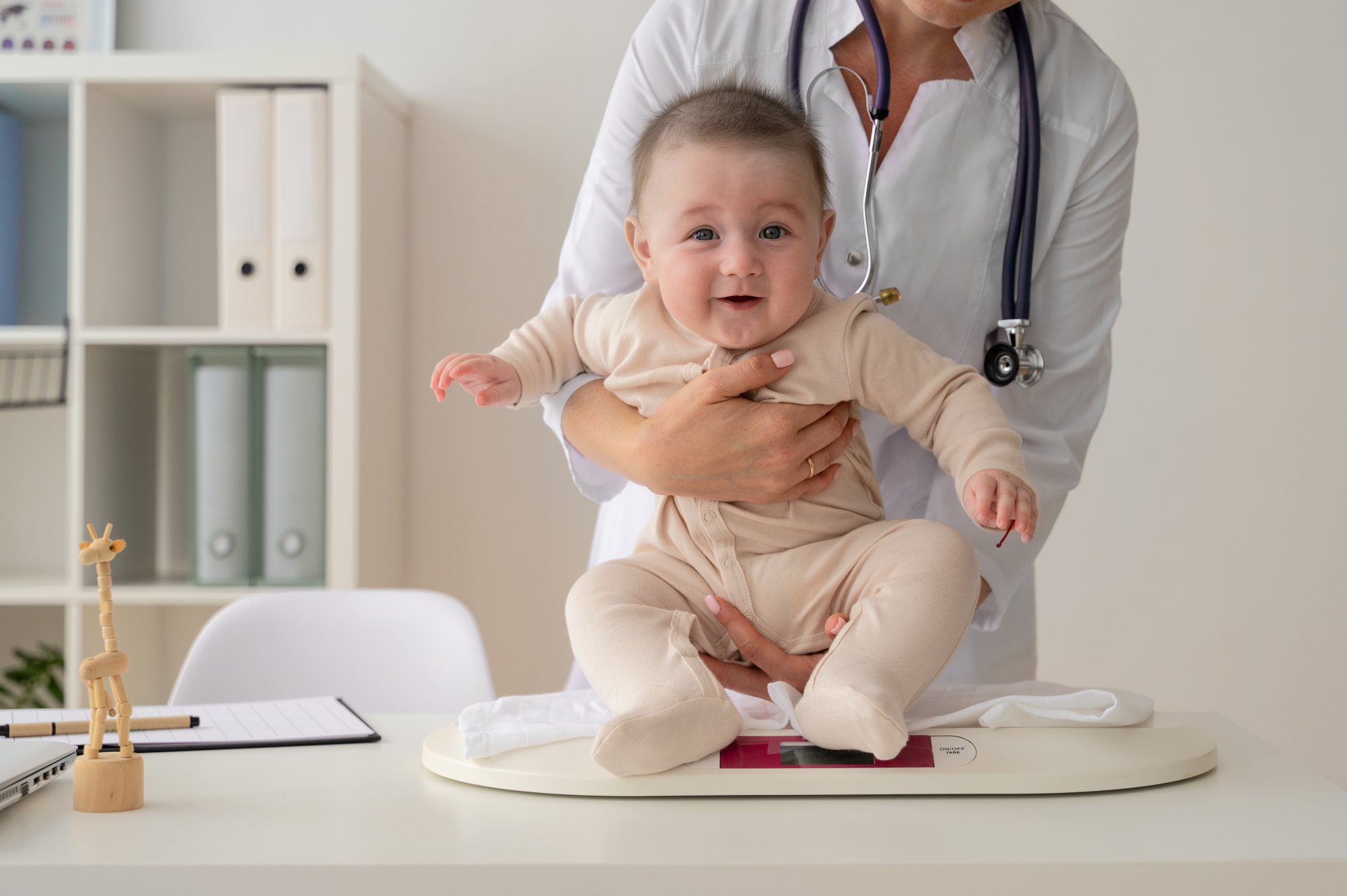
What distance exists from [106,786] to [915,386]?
2.24 feet

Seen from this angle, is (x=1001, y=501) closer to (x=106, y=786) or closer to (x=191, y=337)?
(x=106, y=786)

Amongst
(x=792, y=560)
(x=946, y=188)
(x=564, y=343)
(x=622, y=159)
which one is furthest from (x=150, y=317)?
(x=792, y=560)

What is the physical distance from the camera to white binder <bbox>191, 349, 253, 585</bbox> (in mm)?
2180

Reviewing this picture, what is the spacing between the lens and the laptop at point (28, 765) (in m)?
0.74

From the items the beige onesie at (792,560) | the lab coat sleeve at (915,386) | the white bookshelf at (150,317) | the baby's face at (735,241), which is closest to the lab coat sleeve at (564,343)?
the beige onesie at (792,560)

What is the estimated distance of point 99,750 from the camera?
0.76 metres

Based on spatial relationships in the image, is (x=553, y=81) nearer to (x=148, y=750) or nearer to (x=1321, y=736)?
(x=148, y=750)

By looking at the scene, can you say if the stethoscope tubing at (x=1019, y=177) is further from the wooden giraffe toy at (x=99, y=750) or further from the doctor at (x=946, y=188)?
the wooden giraffe toy at (x=99, y=750)

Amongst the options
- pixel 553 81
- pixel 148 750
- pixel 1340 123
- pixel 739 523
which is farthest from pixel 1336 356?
pixel 148 750

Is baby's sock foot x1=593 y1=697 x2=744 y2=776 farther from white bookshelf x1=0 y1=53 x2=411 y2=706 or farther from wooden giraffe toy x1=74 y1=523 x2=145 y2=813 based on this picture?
white bookshelf x1=0 y1=53 x2=411 y2=706

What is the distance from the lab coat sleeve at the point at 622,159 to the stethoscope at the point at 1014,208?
4.8 inches

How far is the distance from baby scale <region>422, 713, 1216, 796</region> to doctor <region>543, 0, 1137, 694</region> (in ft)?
1.29

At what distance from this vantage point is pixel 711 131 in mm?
994

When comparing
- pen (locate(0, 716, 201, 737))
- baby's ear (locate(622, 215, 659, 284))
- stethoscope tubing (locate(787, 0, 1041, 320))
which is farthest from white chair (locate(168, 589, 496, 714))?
stethoscope tubing (locate(787, 0, 1041, 320))
